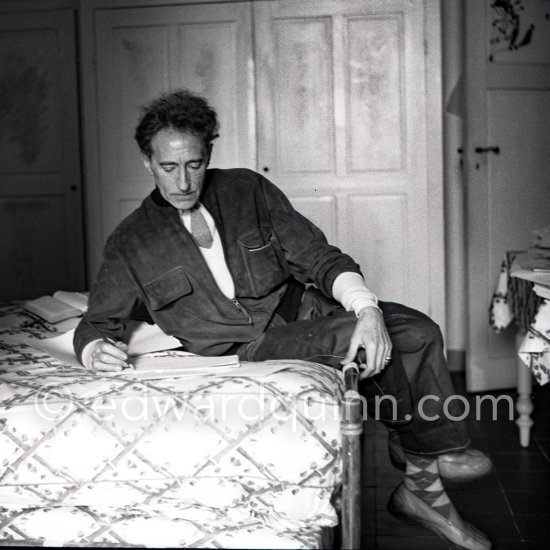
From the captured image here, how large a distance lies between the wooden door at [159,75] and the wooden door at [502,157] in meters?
1.19

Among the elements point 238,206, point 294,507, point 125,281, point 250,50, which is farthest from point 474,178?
point 294,507

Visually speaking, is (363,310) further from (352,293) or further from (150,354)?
(150,354)

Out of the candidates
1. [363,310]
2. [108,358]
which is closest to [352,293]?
[363,310]

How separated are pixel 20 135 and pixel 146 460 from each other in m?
3.59

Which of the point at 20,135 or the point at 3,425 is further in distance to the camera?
the point at 20,135

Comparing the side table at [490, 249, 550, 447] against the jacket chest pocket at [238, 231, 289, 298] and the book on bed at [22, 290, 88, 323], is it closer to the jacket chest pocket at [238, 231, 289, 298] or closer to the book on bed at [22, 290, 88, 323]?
the jacket chest pocket at [238, 231, 289, 298]

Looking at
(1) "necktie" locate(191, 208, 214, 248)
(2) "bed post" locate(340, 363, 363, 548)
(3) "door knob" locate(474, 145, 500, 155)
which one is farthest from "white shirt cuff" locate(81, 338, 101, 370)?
(3) "door knob" locate(474, 145, 500, 155)

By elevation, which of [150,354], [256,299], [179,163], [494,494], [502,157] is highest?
[502,157]

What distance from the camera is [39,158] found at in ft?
15.8

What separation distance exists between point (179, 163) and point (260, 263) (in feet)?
1.17

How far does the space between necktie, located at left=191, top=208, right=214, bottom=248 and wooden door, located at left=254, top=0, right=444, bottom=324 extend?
209 centimetres

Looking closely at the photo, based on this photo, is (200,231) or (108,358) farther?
(200,231)

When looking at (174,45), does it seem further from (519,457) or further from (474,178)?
(519,457)

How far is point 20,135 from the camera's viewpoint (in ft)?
15.7
